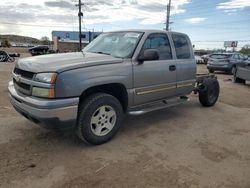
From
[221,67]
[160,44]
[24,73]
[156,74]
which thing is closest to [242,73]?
[221,67]

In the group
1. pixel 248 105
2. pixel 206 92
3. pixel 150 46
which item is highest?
pixel 150 46

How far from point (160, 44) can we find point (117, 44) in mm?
912

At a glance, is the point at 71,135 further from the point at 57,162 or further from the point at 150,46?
the point at 150,46

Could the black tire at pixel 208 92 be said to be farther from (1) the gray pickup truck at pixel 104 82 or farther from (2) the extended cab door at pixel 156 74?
(2) the extended cab door at pixel 156 74

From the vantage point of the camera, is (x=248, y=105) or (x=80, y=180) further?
(x=248, y=105)

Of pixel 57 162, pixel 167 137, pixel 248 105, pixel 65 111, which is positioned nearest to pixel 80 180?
pixel 57 162

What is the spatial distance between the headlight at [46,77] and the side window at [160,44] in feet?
6.36

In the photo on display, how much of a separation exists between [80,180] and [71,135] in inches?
57.9

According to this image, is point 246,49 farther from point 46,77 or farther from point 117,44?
point 46,77

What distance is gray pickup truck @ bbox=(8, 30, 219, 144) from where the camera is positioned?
3.54m

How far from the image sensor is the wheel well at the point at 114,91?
3986mm

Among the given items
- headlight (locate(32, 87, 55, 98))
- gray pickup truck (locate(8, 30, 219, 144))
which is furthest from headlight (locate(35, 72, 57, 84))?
headlight (locate(32, 87, 55, 98))

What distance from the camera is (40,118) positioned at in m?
3.50

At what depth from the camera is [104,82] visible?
Answer: 4.00 m
